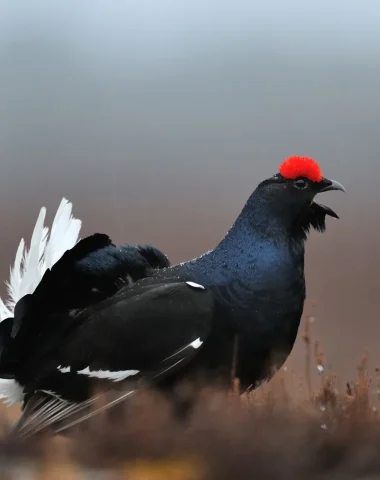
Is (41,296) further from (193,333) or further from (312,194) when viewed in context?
(312,194)

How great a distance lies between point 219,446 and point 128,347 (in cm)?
50

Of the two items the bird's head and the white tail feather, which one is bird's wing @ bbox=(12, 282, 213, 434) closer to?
the white tail feather

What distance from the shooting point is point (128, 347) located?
2416mm

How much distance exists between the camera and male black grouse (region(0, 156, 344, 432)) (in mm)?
2389

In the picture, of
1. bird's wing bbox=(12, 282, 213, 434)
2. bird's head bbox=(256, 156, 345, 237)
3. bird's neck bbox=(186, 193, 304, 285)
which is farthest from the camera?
bird's head bbox=(256, 156, 345, 237)

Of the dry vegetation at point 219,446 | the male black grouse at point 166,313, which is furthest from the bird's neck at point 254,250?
the dry vegetation at point 219,446

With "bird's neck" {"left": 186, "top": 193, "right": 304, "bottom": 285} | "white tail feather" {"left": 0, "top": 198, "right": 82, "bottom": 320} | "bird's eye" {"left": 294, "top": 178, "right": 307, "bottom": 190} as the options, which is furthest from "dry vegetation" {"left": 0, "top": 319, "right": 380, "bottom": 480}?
"bird's eye" {"left": 294, "top": 178, "right": 307, "bottom": 190}

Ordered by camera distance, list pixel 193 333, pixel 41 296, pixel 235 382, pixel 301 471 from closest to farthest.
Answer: pixel 301 471 → pixel 235 382 → pixel 193 333 → pixel 41 296

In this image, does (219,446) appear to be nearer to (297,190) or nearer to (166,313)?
(166,313)

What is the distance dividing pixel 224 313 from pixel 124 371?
1.09 feet

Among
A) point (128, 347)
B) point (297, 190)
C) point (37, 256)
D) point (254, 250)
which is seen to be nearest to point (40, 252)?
point (37, 256)

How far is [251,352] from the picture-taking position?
94.1 inches

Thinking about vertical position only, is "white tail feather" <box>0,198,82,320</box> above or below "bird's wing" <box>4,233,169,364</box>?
above

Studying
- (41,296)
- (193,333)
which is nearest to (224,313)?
(193,333)
